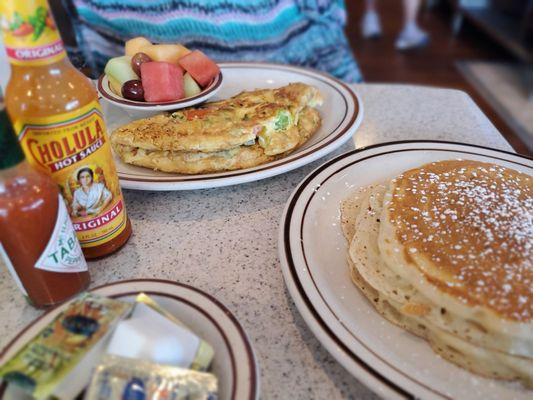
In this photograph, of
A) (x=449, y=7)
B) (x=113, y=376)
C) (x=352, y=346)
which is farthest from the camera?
(x=449, y=7)

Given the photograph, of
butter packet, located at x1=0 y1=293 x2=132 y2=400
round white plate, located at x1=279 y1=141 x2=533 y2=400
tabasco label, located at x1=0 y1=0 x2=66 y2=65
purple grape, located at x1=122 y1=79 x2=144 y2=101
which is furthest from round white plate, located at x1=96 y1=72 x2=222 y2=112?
butter packet, located at x1=0 y1=293 x2=132 y2=400

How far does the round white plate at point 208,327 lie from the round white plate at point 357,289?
0.41 ft

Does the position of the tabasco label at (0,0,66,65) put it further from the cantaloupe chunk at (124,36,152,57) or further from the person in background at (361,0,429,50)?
the person in background at (361,0,429,50)

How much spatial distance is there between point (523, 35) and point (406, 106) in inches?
136

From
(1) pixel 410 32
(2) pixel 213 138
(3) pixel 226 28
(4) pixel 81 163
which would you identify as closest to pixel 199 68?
(2) pixel 213 138

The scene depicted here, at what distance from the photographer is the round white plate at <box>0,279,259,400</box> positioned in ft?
1.71

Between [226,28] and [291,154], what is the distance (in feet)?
2.87

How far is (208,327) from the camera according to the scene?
0.58 metres

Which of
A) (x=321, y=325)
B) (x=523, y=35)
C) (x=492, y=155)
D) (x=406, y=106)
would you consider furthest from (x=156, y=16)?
(x=523, y=35)

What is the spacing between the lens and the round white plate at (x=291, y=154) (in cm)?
93

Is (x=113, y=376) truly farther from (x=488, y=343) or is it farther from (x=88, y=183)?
(x=488, y=343)

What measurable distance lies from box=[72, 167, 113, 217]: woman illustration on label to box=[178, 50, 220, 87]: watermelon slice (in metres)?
0.60

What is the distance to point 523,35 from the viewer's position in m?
3.94

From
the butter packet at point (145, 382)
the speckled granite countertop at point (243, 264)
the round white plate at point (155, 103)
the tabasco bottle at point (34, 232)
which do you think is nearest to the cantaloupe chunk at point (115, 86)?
the round white plate at point (155, 103)
